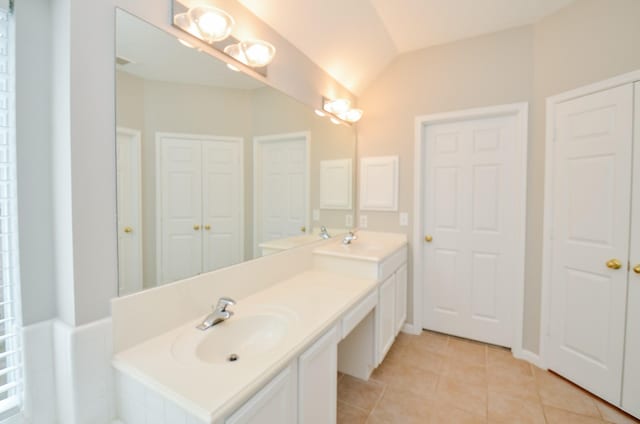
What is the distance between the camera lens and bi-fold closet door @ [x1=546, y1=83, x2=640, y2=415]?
1.75 m

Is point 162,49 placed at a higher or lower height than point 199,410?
higher

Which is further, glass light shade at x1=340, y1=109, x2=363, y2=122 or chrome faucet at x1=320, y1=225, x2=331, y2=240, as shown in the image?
glass light shade at x1=340, y1=109, x2=363, y2=122

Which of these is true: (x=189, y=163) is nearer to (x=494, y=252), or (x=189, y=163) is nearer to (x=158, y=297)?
(x=158, y=297)

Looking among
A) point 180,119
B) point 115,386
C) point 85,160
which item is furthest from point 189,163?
point 115,386

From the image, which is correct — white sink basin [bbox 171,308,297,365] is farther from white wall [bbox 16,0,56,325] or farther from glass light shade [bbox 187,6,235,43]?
glass light shade [bbox 187,6,235,43]

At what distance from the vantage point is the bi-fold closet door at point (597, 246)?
1749mm

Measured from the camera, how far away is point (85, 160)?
3.12 feet

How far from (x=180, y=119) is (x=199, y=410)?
1135 millimetres

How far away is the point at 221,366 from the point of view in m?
0.93

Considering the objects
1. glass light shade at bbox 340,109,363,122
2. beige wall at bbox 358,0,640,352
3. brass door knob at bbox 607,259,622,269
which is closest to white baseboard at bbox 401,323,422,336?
beige wall at bbox 358,0,640,352

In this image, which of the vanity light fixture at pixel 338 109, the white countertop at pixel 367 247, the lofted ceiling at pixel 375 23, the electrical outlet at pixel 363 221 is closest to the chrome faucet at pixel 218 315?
the white countertop at pixel 367 247

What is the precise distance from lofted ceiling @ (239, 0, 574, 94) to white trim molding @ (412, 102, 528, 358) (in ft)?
2.17

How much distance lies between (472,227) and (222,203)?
7.34 feet

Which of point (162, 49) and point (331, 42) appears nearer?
point (162, 49)
